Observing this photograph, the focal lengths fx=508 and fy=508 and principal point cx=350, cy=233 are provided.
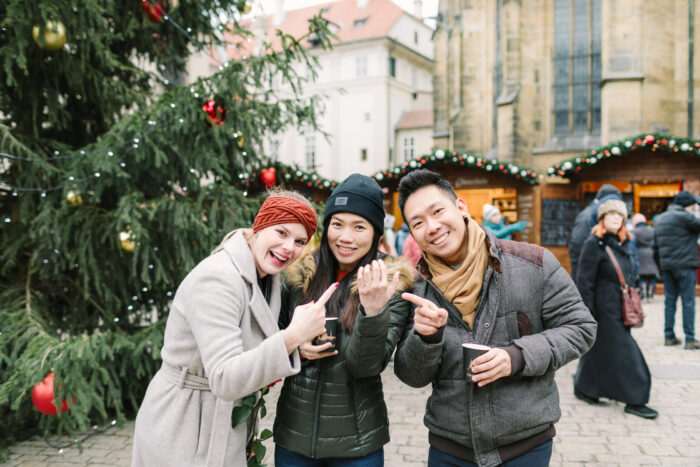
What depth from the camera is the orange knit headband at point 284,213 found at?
1.90m

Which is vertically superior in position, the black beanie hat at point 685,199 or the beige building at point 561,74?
the beige building at point 561,74

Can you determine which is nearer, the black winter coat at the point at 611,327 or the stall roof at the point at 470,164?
the black winter coat at the point at 611,327

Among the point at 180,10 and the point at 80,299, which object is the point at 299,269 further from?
the point at 180,10

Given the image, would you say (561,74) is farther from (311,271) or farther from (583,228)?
(311,271)


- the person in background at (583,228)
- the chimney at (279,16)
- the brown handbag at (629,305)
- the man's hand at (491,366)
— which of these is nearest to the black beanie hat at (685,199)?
the person in background at (583,228)

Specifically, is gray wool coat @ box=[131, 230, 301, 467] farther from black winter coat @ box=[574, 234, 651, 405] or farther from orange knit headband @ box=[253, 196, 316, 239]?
black winter coat @ box=[574, 234, 651, 405]

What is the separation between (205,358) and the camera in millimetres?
1658

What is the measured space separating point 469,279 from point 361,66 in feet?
132

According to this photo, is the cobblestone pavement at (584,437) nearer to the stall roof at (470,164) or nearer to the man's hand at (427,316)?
the man's hand at (427,316)

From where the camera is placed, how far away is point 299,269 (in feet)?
7.22

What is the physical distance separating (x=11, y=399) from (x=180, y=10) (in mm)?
4024

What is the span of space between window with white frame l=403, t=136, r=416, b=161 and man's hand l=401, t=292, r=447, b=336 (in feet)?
125

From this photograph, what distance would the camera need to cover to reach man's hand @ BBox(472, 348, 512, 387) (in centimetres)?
171

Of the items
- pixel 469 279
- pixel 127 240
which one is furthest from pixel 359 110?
pixel 469 279
